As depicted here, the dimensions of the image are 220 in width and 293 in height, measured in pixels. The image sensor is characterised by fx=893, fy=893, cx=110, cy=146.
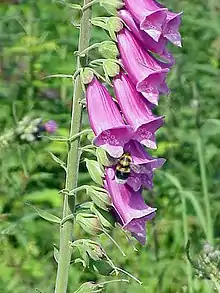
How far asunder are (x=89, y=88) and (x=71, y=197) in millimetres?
326

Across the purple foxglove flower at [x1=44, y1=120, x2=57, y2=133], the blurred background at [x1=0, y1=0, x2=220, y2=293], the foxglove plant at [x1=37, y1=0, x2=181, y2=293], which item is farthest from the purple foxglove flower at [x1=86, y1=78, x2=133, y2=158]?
the purple foxglove flower at [x1=44, y1=120, x2=57, y2=133]

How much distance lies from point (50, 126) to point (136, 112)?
2.47 m

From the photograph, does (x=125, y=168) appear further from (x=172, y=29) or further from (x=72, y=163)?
(x=172, y=29)

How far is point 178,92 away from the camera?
221 inches

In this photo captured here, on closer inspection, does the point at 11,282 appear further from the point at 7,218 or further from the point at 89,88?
the point at 89,88

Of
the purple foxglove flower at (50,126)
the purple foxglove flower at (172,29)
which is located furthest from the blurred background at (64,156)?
the purple foxglove flower at (172,29)

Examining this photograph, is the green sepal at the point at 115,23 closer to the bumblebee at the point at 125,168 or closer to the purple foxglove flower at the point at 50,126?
the bumblebee at the point at 125,168

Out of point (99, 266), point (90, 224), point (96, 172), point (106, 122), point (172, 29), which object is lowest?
point (99, 266)

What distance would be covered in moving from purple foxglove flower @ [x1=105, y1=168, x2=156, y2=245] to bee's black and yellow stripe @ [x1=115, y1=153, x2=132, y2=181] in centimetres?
4

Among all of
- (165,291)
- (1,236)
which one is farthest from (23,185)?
(165,291)

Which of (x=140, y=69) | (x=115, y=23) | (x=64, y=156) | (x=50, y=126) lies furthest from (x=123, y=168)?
(x=64, y=156)

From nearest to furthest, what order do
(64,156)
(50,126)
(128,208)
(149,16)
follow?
(149,16) < (128,208) < (50,126) < (64,156)

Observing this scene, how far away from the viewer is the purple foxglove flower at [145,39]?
247 cm

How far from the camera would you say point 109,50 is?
8.22 feet
